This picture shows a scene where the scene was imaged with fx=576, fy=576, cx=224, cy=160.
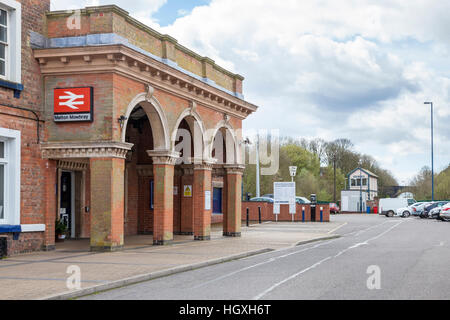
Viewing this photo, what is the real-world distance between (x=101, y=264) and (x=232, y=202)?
42.0 feet

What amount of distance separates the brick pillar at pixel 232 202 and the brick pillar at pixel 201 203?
258cm

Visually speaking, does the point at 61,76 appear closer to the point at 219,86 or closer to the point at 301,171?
the point at 219,86

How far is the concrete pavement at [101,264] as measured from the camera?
10312 mm

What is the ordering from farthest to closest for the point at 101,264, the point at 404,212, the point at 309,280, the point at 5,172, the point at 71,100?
the point at 404,212 < the point at 71,100 < the point at 5,172 < the point at 101,264 < the point at 309,280

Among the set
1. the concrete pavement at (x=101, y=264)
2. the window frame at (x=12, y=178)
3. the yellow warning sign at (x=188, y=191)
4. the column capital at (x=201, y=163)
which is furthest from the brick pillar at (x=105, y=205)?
the yellow warning sign at (x=188, y=191)

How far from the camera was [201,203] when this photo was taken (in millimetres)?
23391

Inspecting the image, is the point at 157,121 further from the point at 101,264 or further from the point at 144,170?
the point at 101,264

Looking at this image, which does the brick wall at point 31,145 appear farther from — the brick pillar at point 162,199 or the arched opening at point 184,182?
the arched opening at point 184,182

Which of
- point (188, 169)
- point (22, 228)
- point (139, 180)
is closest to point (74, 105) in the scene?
point (22, 228)

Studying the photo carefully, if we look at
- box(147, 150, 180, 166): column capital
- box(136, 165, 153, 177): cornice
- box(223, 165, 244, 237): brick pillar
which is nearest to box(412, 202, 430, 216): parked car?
box(223, 165, 244, 237): brick pillar

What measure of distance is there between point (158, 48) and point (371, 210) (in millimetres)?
63550

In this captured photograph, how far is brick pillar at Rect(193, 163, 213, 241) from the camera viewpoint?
2338 centimetres
